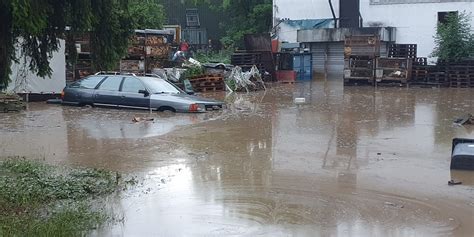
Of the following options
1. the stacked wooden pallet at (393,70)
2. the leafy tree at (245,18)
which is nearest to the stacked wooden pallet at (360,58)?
the stacked wooden pallet at (393,70)

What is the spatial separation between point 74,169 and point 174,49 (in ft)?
88.9

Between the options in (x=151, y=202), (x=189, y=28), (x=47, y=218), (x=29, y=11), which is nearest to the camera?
(x=29, y=11)

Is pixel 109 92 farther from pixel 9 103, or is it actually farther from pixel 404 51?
pixel 404 51

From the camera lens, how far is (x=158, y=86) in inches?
805

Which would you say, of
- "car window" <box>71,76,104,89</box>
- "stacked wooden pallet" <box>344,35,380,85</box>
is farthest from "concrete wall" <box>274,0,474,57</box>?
"car window" <box>71,76,104,89</box>

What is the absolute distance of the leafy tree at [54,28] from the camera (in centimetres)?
654

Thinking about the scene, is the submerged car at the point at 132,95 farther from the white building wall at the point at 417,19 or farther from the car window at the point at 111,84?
the white building wall at the point at 417,19

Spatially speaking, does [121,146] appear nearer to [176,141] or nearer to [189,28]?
[176,141]

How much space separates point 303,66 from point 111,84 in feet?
68.7

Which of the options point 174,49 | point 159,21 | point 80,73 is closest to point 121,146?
point 80,73

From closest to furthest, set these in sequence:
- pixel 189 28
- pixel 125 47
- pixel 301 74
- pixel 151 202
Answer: pixel 125 47, pixel 151 202, pixel 301 74, pixel 189 28

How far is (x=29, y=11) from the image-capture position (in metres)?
6.46

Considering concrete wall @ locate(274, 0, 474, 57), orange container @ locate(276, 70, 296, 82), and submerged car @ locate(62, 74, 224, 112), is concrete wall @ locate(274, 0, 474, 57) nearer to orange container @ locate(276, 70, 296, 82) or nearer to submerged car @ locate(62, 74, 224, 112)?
orange container @ locate(276, 70, 296, 82)

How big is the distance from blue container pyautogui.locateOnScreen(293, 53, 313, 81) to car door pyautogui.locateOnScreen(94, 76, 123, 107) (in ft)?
64.8
